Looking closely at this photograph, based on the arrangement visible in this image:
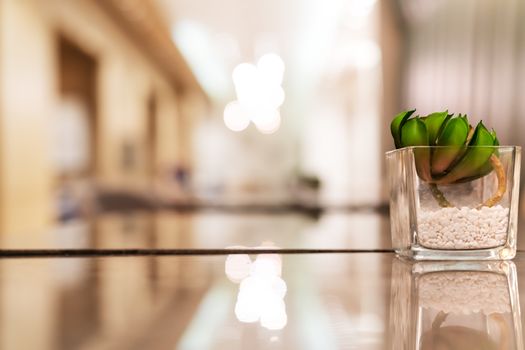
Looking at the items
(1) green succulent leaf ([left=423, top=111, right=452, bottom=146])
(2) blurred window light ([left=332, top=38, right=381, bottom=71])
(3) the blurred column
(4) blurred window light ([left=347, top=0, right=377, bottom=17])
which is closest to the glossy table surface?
(1) green succulent leaf ([left=423, top=111, right=452, bottom=146])

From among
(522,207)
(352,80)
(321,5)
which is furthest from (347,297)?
(352,80)

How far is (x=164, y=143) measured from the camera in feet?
37.4

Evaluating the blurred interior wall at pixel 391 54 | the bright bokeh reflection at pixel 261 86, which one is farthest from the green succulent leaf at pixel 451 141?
the bright bokeh reflection at pixel 261 86

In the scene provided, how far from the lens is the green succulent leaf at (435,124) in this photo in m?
0.50

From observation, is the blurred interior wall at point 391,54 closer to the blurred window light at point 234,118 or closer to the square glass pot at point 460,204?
the square glass pot at point 460,204

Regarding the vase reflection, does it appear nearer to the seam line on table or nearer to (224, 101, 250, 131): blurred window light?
the seam line on table

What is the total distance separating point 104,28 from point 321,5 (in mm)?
2548

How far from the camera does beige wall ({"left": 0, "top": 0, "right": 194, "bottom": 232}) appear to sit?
4.11 m

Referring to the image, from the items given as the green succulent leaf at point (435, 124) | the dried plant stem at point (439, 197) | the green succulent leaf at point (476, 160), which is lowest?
the dried plant stem at point (439, 197)

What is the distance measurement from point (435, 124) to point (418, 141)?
0.02 meters

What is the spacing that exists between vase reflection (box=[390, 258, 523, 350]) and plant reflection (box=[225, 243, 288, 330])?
7 cm

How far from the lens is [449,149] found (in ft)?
1.60

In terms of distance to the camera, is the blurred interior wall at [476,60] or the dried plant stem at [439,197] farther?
the blurred interior wall at [476,60]

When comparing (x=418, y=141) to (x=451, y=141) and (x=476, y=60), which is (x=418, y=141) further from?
(x=476, y=60)
